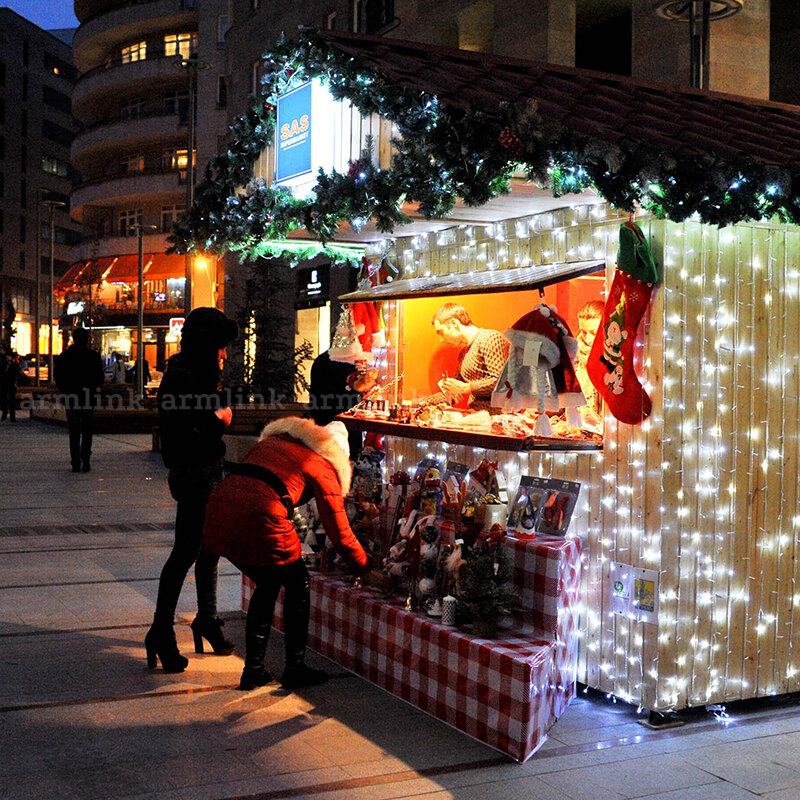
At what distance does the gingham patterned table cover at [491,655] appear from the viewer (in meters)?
4.75

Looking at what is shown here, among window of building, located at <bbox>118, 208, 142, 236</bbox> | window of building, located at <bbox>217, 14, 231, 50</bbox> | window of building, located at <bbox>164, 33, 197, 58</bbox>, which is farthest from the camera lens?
window of building, located at <bbox>118, 208, 142, 236</bbox>

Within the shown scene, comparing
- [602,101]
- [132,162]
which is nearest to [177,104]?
[132,162]

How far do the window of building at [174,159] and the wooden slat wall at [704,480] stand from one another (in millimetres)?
47601

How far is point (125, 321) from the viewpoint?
5244 centimetres

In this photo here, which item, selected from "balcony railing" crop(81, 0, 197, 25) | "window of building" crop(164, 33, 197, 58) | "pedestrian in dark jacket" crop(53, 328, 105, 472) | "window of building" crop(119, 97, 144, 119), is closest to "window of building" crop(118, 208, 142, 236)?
"window of building" crop(119, 97, 144, 119)

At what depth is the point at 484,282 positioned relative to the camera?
5887 millimetres

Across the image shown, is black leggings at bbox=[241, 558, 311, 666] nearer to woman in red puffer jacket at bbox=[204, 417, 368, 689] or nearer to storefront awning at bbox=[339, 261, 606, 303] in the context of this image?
woman in red puffer jacket at bbox=[204, 417, 368, 689]

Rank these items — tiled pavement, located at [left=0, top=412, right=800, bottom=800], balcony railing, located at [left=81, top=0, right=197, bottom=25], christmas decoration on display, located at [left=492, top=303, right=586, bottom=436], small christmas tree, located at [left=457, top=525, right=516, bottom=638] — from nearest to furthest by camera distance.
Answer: tiled pavement, located at [left=0, top=412, right=800, bottom=800]
small christmas tree, located at [left=457, top=525, right=516, bottom=638]
christmas decoration on display, located at [left=492, top=303, right=586, bottom=436]
balcony railing, located at [left=81, top=0, right=197, bottom=25]

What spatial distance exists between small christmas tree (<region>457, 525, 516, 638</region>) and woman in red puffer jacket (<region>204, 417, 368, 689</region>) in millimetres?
670

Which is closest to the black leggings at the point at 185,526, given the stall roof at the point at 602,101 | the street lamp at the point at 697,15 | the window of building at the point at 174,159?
the stall roof at the point at 602,101

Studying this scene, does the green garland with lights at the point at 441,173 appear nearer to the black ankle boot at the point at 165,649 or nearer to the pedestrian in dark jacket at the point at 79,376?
the black ankle boot at the point at 165,649

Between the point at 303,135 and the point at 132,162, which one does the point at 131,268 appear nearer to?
the point at 132,162

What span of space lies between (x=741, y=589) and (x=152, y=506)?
340 inches

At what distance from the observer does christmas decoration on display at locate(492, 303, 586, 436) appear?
19.1ft
